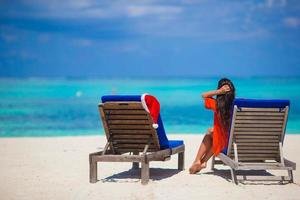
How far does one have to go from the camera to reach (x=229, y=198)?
6637 millimetres

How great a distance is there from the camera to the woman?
786cm

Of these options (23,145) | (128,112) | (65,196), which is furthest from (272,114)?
(23,145)

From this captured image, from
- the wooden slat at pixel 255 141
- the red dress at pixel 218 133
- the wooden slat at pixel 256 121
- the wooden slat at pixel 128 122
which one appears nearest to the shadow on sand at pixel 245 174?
the red dress at pixel 218 133

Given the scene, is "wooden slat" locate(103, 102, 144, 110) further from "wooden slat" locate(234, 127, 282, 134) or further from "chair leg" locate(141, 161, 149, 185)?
"wooden slat" locate(234, 127, 282, 134)

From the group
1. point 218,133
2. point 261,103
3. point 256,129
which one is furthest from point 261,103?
point 218,133

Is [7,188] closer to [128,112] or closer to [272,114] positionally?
→ [128,112]

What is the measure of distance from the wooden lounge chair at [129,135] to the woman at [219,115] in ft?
1.95

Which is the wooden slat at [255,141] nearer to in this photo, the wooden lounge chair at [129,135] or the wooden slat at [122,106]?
the wooden lounge chair at [129,135]

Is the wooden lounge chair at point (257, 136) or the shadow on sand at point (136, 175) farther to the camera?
the shadow on sand at point (136, 175)

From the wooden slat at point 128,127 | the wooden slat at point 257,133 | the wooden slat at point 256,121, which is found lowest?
the wooden slat at point 257,133

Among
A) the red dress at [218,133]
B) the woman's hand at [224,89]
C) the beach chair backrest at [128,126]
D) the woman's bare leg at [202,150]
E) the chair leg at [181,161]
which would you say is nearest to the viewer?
the beach chair backrest at [128,126]

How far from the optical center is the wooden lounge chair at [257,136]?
7.34m

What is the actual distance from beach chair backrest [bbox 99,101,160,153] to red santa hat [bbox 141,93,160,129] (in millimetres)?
65

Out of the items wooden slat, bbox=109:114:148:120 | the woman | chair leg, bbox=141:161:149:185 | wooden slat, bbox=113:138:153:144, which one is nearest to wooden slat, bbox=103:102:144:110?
wooden slat, bbox=109:114:148:120
